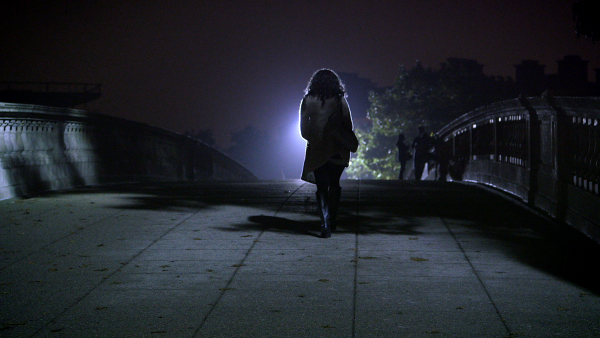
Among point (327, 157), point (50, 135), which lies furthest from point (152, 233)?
point (50, 135)

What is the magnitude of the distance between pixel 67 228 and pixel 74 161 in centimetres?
599

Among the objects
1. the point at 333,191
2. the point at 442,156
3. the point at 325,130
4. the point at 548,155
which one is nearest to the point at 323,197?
the point at 333,191

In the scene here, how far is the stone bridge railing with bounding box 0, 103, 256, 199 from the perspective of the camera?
1183 cm

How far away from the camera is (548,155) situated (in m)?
9.82

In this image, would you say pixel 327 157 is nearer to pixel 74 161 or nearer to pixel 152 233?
pixel 152 233

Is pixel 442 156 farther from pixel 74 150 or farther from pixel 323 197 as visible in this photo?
pixel 323 197

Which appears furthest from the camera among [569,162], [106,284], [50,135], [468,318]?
[50,135]

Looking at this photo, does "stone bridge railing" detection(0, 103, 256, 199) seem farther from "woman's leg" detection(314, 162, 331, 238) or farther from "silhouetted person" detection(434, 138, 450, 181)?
"silhouetted person" detection(434, 138, 450, 181)

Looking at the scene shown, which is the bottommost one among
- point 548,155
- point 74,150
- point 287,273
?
point 287,273

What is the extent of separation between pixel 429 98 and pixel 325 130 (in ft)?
199

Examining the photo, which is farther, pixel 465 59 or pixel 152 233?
pixel 465 59

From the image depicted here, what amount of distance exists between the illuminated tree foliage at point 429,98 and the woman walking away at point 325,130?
57745 millimetres

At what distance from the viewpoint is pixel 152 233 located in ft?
26.9

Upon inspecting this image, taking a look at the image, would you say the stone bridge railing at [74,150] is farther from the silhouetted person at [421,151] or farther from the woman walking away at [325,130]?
the silhouetted person at [421,151]
